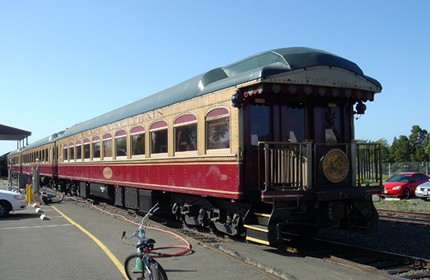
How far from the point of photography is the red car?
60.9ft

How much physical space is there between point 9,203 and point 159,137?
5952 mm

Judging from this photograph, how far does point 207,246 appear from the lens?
7266 mm

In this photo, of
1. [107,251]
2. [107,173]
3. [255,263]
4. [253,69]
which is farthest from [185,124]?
[107,173]

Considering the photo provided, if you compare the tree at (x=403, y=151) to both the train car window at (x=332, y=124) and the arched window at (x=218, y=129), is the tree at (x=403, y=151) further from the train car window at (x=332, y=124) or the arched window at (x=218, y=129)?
the arched window at (x=218, y=129)

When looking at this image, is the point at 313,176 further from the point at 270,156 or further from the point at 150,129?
the point at 150,129

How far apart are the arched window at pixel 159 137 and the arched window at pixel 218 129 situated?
6.54 feet

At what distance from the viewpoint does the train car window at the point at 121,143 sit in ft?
39.4

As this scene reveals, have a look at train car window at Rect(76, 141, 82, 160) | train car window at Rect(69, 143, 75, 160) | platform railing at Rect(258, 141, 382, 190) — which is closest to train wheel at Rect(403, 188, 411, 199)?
platform railing at Rect(258, 141, 382, 190)

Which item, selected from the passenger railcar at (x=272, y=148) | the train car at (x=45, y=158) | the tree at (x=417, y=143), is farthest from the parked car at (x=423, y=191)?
the tree at (x=417, y=143)

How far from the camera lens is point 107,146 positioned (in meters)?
13.6

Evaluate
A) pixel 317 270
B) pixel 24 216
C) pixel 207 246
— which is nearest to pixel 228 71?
pixel 207 246

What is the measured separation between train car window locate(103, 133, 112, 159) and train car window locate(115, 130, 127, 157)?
632 millimetres

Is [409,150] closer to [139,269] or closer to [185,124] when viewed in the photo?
[185,124]

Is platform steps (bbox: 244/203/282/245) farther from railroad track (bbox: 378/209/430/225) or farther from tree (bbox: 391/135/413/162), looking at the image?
tree (bbox: 391/135/413/162)
